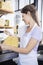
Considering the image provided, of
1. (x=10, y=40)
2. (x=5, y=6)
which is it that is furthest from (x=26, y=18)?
(x=5, y=6)

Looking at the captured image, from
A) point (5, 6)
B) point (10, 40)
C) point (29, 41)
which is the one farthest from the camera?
point (5, 6)

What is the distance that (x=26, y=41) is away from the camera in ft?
3.90

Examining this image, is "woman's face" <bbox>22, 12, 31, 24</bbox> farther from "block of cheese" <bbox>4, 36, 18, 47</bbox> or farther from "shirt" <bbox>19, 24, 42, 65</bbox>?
"block of cheese" <bbox>4, 36, 18, 47</bbox>

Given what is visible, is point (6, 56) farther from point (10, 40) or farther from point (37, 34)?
→ point (37, 34)

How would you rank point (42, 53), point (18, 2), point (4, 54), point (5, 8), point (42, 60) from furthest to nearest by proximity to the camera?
point (18, 2) → point (42, 53) → point (42, 60) → point (5, 8) → point (4, 54)

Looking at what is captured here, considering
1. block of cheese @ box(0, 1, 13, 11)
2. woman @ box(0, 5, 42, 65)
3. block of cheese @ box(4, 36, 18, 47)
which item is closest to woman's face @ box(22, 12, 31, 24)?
woman @ box(0, 5, 42, 65)

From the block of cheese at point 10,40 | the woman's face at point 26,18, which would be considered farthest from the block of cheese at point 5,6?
the woman's face at point 26,18

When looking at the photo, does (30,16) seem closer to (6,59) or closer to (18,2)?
(6,59)

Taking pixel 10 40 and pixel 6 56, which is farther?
pixel 10 40

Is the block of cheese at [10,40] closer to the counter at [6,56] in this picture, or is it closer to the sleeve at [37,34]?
the counter at [6,56]

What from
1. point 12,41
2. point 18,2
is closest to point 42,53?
point 12,41

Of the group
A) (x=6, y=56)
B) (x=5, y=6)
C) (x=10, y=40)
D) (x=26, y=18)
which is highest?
(x=5, y=6)

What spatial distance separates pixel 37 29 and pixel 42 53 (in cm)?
123

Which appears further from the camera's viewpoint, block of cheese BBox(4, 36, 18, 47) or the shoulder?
block of cheese BBox(4, 36, 18, 47)
